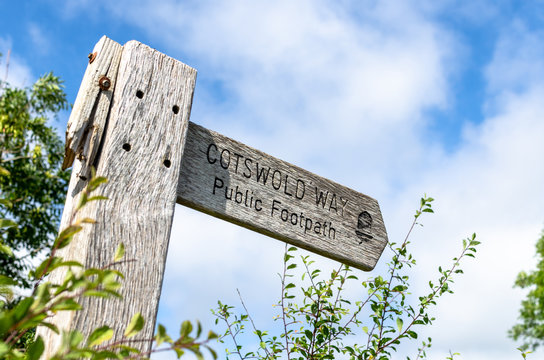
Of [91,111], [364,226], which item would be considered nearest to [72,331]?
[91,111]

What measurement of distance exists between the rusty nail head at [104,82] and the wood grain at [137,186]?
1.4 inches

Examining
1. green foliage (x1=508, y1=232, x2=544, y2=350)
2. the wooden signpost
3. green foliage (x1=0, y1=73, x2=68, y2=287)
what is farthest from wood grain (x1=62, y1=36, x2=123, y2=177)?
green foliage (x1=508, y1=232, x2=544, y2=350)

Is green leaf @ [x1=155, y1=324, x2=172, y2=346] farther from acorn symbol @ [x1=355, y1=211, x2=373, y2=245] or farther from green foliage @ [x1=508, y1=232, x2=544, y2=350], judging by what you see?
green foliage @ [x1=508, y1=232, x2=544, y2=350]

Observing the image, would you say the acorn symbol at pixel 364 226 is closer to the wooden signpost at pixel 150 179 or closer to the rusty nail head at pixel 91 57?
the wooden signpost at pixel 150 179

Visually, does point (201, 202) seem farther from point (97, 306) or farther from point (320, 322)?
point (320, 322)

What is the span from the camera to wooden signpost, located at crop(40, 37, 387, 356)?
164 cm

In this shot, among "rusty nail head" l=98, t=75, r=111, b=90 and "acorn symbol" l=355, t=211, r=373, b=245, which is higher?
"rusty nail head" l=98, t=75, r=111, b=90

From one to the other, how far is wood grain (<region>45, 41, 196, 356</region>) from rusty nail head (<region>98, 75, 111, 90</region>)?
0.04 metres

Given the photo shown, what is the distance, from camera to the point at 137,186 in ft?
5.69

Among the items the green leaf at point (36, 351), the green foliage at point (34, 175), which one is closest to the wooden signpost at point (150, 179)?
the green leaf at point (36, 351)

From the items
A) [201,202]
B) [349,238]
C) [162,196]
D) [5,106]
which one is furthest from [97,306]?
[5,106]

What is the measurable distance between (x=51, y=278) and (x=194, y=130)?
730mm

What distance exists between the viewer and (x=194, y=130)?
1999 mm

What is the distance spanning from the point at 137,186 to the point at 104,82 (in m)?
0.40
